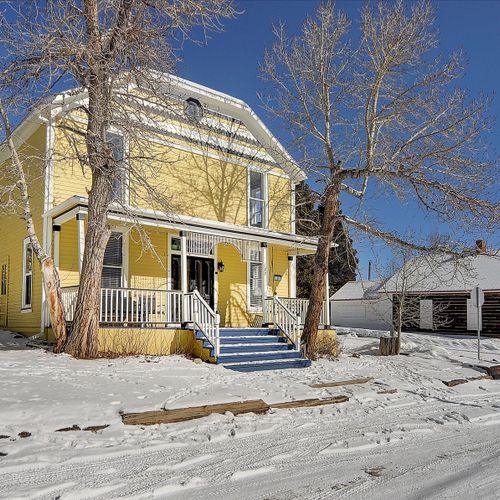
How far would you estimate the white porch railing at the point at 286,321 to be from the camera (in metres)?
13.6

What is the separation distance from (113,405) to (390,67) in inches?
405

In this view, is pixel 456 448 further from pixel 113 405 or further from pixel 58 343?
pixel 58 343

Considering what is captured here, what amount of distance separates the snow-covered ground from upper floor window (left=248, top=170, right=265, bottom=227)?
26.0ft

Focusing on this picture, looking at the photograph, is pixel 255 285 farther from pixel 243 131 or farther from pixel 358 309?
pixel 358 309

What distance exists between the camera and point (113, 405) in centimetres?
702

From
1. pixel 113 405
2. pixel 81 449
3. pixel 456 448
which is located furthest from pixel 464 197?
pixel 81 449

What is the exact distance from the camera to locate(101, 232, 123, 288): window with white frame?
14.1 meters

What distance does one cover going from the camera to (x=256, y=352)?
12.8 m

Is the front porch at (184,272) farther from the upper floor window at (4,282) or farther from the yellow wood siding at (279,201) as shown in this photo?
the upper floor window at (4,282)

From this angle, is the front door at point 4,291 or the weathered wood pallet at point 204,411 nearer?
the weathered wood pallet at point 204,411

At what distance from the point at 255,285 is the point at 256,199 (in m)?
2.81

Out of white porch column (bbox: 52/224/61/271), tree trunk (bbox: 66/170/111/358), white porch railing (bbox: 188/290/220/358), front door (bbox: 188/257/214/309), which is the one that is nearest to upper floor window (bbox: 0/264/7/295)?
white porch column (bbox: 52/224/61/271)

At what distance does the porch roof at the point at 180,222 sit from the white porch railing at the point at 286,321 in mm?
2210

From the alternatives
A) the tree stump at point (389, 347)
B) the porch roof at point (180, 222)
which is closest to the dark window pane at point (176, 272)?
the porch roof at point (180, 222)
